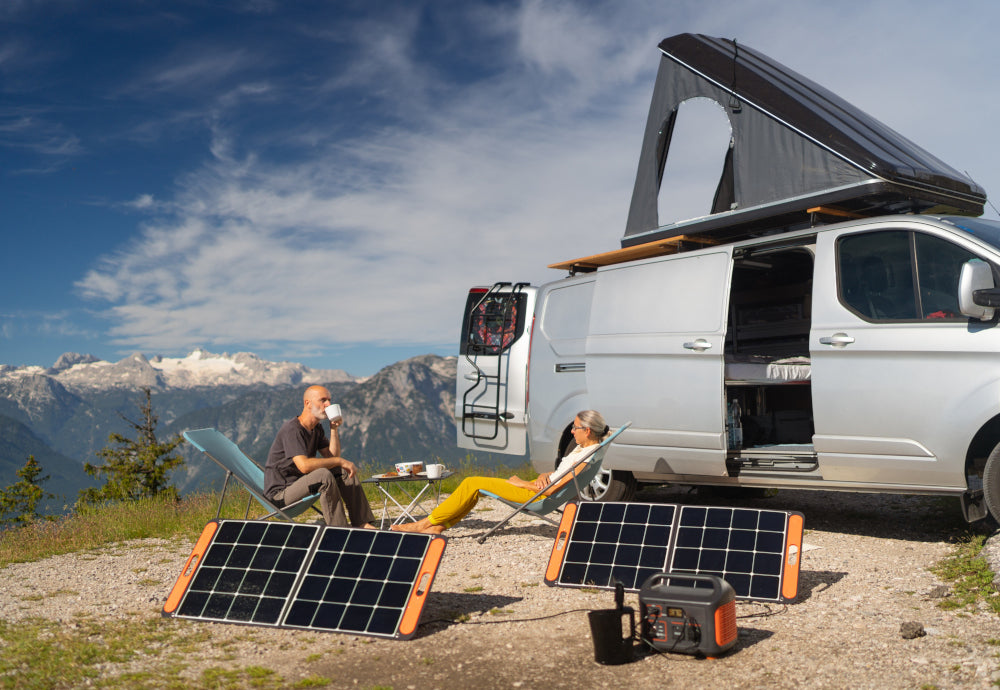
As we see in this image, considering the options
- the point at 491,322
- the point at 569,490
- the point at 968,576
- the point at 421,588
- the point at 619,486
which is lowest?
the point at 968,576

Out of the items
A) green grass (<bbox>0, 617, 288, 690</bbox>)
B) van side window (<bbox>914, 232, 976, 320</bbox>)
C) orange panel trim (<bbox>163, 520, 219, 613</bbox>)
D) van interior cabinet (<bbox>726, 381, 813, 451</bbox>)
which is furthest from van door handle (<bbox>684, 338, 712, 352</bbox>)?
green grass (<bbox>0, 617, 288, 690</bbox>)

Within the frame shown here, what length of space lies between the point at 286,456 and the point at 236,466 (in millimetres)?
373

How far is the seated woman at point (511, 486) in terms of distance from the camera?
5.98 meters

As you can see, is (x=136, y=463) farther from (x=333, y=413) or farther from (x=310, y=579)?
(x=310, y=579)

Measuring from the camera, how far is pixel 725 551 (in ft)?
14.9

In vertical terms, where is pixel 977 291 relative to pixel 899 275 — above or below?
below

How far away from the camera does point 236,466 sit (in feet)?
19.7

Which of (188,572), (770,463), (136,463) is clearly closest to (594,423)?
(770,463)

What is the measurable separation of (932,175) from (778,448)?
2.37 metres

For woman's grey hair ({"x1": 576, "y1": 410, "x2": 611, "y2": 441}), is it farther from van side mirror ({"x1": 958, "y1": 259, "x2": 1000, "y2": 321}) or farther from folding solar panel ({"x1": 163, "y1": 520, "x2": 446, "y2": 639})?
van side mirror ({"x1": 958, "y1": 259, "x2": 1000, "y2": 321})

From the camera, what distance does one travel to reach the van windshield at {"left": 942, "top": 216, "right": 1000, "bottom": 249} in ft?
17.1

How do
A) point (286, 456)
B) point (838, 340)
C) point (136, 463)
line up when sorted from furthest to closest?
point (136, 463)
point (286, 456)
point (838, 340)

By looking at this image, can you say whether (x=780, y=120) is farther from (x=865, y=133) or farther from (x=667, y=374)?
(x=667, y=374)

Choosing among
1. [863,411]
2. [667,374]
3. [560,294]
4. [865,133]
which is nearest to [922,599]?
[863,411]
